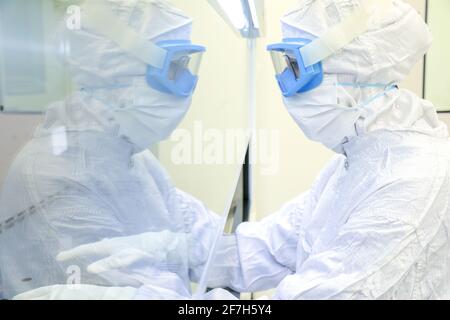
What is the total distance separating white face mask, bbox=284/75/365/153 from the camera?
3.87 feet

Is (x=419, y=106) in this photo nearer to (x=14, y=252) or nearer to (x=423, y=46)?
(x=423, y=46)

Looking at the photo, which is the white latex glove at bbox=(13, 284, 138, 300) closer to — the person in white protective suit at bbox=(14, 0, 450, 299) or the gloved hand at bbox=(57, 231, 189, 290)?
the gloved hand at bbox=(57, 231, 189, 290)

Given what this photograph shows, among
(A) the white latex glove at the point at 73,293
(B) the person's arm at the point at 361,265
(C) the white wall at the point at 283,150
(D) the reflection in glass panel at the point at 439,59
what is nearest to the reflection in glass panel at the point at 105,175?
(A) the white latex glove at the point at 73,293

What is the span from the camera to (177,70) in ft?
2.26

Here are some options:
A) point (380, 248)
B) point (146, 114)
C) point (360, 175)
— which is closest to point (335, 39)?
point (360, 175)

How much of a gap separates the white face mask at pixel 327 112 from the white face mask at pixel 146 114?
1.91ft

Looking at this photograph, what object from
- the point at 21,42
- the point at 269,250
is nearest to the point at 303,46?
the point at 269,250

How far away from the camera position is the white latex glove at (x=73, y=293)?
1.20 feet

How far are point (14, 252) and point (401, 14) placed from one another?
118cm

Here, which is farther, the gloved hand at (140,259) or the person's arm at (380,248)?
the person's arm at (380,248)

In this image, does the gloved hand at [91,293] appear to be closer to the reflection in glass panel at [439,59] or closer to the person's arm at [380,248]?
the person's arm at [380,248]

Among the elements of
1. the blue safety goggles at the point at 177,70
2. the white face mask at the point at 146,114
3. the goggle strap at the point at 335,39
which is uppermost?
the goggle strap at the point at 335,39

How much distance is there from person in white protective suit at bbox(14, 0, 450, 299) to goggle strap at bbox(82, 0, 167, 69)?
58 centimetres

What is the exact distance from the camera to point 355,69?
1153mm
